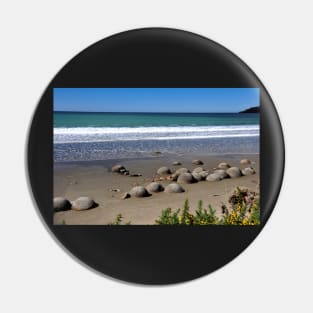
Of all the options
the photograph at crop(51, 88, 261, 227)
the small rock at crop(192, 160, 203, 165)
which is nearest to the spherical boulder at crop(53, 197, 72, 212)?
the photograph at crop(51, 88, 261, 227)

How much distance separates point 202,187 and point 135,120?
0.59 m

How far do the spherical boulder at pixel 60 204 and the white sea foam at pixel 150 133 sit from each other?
0.35m

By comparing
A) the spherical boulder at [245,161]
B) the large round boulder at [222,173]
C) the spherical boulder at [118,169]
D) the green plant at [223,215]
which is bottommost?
the green plant at [223,215]

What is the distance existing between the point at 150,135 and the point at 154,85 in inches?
12.2

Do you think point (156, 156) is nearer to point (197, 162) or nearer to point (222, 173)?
point (197, 162)

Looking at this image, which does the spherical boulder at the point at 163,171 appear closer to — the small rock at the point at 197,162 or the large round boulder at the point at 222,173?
the small rock at the point at 197,162

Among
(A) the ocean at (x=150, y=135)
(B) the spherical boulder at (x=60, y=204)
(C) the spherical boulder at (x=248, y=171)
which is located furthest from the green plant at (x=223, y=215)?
(B) the spherical boulder at (x=60, y=204)

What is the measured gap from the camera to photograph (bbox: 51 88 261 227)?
11.5 feet

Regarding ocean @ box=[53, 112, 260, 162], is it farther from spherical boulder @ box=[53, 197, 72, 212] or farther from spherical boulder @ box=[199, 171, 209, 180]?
spherical boulder @ box=[53, 197, 72, 212]

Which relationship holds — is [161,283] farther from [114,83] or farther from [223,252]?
[114,83]

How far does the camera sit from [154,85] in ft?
11.6

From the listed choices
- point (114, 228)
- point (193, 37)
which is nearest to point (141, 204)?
point (114, 228)

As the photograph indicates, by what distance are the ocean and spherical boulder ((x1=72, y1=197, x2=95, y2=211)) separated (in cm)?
26

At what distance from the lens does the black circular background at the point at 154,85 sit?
135 inches
